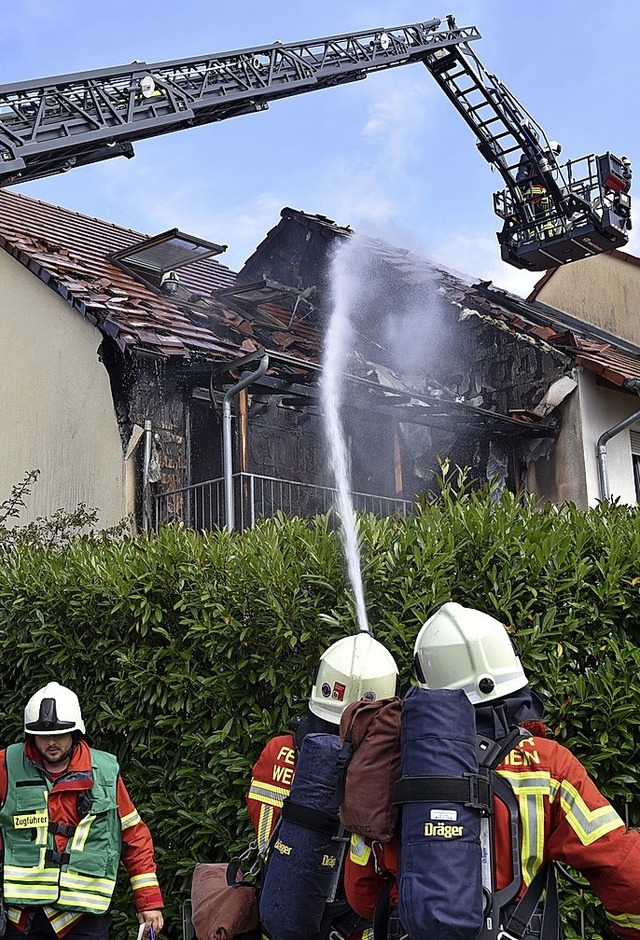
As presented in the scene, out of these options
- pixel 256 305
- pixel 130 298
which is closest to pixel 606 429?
pixel 256 305

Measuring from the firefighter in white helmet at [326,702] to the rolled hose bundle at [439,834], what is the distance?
827 mm

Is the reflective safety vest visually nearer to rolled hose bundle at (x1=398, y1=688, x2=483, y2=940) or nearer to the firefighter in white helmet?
the firefighter in white helmet

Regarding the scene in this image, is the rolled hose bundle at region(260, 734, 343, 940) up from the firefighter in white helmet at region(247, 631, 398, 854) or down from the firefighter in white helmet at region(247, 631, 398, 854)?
down

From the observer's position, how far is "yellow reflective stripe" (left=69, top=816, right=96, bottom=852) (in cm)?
438

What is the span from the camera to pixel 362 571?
4777 mm

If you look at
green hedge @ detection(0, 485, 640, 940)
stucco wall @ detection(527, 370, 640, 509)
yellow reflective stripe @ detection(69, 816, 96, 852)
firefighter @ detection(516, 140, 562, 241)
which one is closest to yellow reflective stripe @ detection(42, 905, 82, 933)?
yellow reflective stripe @ detection(69, 816, 96, 852)

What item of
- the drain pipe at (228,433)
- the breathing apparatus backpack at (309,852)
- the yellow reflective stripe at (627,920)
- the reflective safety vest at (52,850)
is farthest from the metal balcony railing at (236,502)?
the yellow reflective stripe at (627,920)

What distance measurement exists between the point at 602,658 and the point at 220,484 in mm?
6834

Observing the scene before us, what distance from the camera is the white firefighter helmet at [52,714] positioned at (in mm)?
4516

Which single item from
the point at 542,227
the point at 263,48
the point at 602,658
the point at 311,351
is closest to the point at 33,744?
the point at 602,658

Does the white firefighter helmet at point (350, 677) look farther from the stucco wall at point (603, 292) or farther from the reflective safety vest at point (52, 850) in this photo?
the stucco wall at point (603, 292)

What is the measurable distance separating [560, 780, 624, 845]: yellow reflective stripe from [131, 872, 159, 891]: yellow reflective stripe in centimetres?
245

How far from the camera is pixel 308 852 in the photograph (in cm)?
319

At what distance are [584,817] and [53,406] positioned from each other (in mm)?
9601
